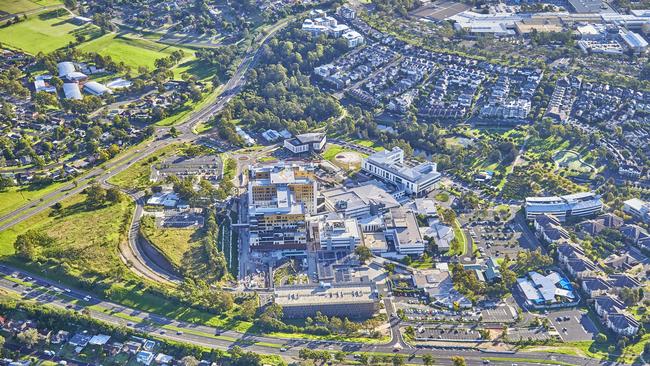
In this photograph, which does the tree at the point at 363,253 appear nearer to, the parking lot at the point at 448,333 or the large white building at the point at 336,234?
the large white building at the point at 336,234

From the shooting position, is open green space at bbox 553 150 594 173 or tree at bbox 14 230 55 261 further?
open green space at bbox 553 150 594 173

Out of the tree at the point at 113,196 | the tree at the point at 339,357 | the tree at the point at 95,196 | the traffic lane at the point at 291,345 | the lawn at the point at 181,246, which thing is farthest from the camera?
the tree at the point at 95,196

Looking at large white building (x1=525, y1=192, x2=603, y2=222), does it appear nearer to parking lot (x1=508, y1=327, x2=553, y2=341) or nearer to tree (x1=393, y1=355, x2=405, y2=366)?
parking lot (x1=508, y1=327, x2=553, y2=341)

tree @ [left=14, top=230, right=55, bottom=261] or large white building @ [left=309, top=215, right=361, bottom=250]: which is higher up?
tree @ [left=14, top=230, right=55, bottom=261]

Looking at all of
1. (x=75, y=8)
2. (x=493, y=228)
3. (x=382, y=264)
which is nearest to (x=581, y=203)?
(x=493, y=228)

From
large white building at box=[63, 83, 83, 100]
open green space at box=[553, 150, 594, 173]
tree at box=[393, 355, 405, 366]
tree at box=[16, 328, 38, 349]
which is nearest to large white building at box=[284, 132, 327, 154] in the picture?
open green space at box=[553, 150, 594, 173]

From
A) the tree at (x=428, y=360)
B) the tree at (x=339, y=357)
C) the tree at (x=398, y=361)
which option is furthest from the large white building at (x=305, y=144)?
the tree at (x=428, y=360)
